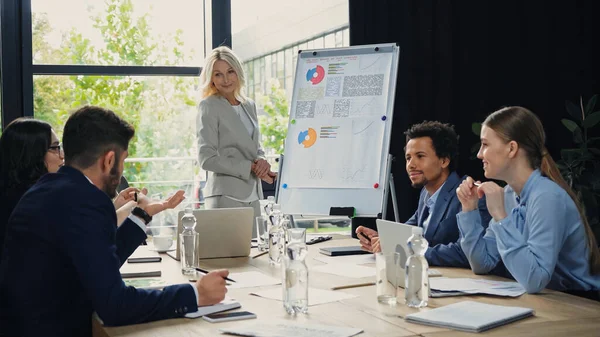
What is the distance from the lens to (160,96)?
5.29m

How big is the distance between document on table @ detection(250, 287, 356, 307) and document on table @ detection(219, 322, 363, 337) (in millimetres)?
273

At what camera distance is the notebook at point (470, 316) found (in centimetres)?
160

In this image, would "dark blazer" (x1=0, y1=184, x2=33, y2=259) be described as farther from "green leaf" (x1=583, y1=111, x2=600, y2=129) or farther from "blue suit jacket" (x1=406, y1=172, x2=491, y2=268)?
"green leaf" (x1=583, y1=111, x2=600, y2=129)

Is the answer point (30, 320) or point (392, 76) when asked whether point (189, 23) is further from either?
point (30, 320)

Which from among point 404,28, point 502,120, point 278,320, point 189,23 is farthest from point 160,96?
point 278,320

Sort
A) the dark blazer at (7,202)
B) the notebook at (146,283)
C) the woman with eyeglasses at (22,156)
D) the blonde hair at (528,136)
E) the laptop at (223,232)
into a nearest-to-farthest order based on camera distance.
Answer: the notebook at (146,283) → the blonde hair at (528,136) → the dark blazer at (7,202) → the woman with eyeglasses at (22,156) → the laptop at (223,232)

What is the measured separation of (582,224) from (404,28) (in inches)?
120

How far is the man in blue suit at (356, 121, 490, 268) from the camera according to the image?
2.85 m

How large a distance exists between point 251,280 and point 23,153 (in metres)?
1.08

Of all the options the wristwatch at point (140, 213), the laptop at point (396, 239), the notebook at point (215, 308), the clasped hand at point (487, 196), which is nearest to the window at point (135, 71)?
the wristwatch at point (140, 213)

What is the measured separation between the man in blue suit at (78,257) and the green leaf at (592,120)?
9.82ft

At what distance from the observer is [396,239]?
6.93ft

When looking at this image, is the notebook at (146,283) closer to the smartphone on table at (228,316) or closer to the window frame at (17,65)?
the smartphone on table at (228,316)

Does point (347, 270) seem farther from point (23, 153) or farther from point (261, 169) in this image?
point (261, 169)
